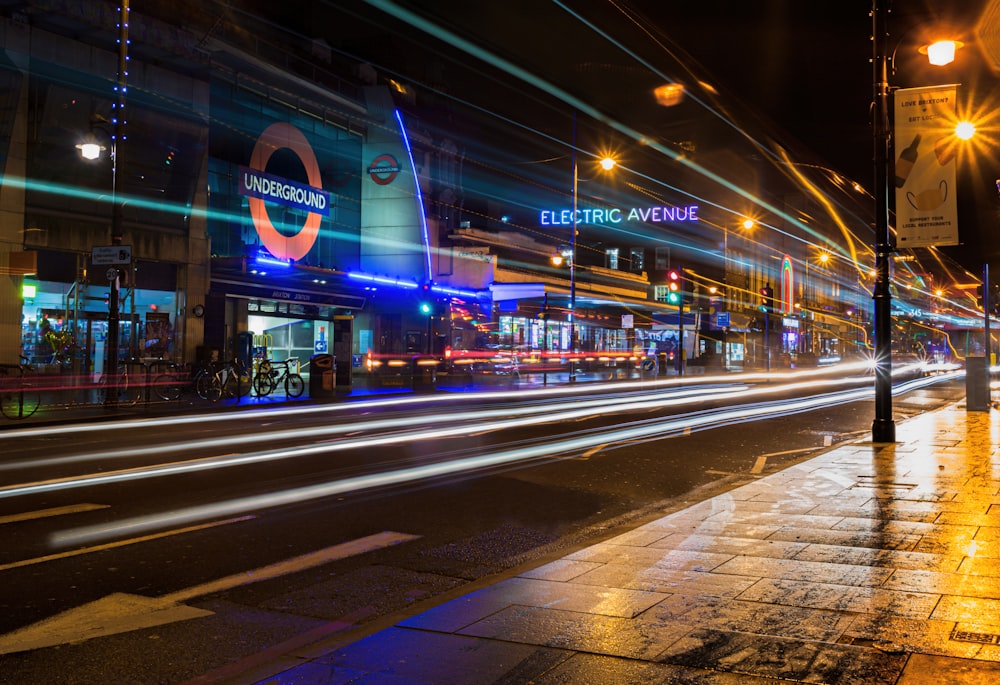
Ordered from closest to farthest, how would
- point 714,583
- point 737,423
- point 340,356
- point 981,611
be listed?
1. point 981,611
2. point 714,583
3. point 737,423
4. point 340,356

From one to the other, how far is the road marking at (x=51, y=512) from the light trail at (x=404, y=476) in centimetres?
77

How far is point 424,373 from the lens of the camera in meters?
36.8

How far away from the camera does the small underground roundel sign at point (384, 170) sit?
3919 cm

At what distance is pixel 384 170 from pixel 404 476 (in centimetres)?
3014

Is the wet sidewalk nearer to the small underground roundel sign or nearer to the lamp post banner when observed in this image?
the lamp post banner

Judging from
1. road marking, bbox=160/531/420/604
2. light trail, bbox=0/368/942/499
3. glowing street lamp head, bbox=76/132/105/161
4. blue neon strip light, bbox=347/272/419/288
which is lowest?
road marking, bbox=160/531/420/604

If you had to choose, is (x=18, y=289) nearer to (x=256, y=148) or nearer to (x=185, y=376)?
(x=185, y=376)

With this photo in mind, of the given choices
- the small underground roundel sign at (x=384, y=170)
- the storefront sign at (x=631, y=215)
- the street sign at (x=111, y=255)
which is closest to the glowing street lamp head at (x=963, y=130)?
the street sign at (x=111, y=255)

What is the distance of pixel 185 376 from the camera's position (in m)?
25.2

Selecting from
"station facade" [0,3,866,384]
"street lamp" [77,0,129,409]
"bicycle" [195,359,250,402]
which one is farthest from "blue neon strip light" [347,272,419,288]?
"street lamp" [77,0,129,409]

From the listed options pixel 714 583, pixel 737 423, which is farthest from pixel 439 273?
pixel 714 583

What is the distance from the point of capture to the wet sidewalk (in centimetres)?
409

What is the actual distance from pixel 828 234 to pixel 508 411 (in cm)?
8603

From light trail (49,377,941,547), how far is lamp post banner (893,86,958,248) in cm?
609
